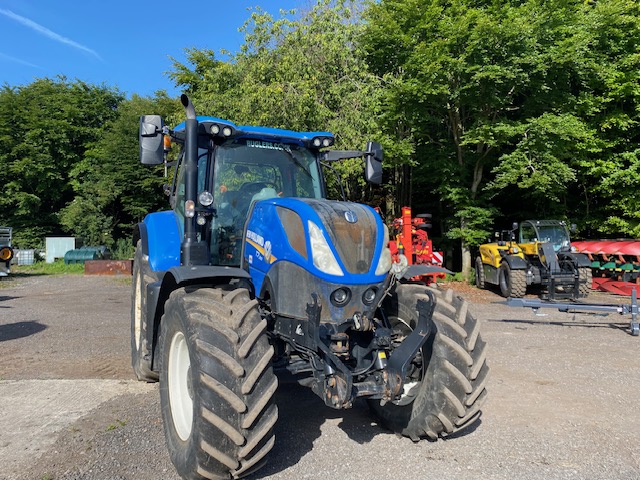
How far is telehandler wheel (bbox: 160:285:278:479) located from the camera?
2902mm

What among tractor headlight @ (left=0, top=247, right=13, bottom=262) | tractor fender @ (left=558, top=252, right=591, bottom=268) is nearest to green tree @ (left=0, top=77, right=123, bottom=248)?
tractor headlight @ (left=0, top=247, right=13, bottom=262)

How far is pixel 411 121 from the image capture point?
16.1m

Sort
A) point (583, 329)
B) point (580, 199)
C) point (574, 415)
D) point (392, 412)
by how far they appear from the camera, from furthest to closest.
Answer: point (580, 199), point (583, 329), point (574, 415), point (392, 412)

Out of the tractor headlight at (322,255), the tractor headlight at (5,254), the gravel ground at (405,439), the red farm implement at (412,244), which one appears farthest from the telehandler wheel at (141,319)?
the tractor headlight at (5,254)

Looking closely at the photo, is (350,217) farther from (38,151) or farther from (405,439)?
(38,151)

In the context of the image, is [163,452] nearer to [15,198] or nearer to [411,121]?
[411,121]

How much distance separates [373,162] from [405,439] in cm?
248

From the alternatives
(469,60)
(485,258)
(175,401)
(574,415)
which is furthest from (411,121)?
(175,401)

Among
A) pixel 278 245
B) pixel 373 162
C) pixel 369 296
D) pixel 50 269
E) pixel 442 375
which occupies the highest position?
pixel 373 162

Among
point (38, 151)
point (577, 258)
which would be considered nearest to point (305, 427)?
point (577, 258)

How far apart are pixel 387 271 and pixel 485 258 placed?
41.9 feet

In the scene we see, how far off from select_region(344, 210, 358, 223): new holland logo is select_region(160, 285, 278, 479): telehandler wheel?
33.9 inches

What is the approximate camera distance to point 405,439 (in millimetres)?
3928

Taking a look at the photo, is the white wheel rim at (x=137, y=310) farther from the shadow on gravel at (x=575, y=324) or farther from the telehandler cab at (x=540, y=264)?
the telehandler cab at (x=540, y=264)
